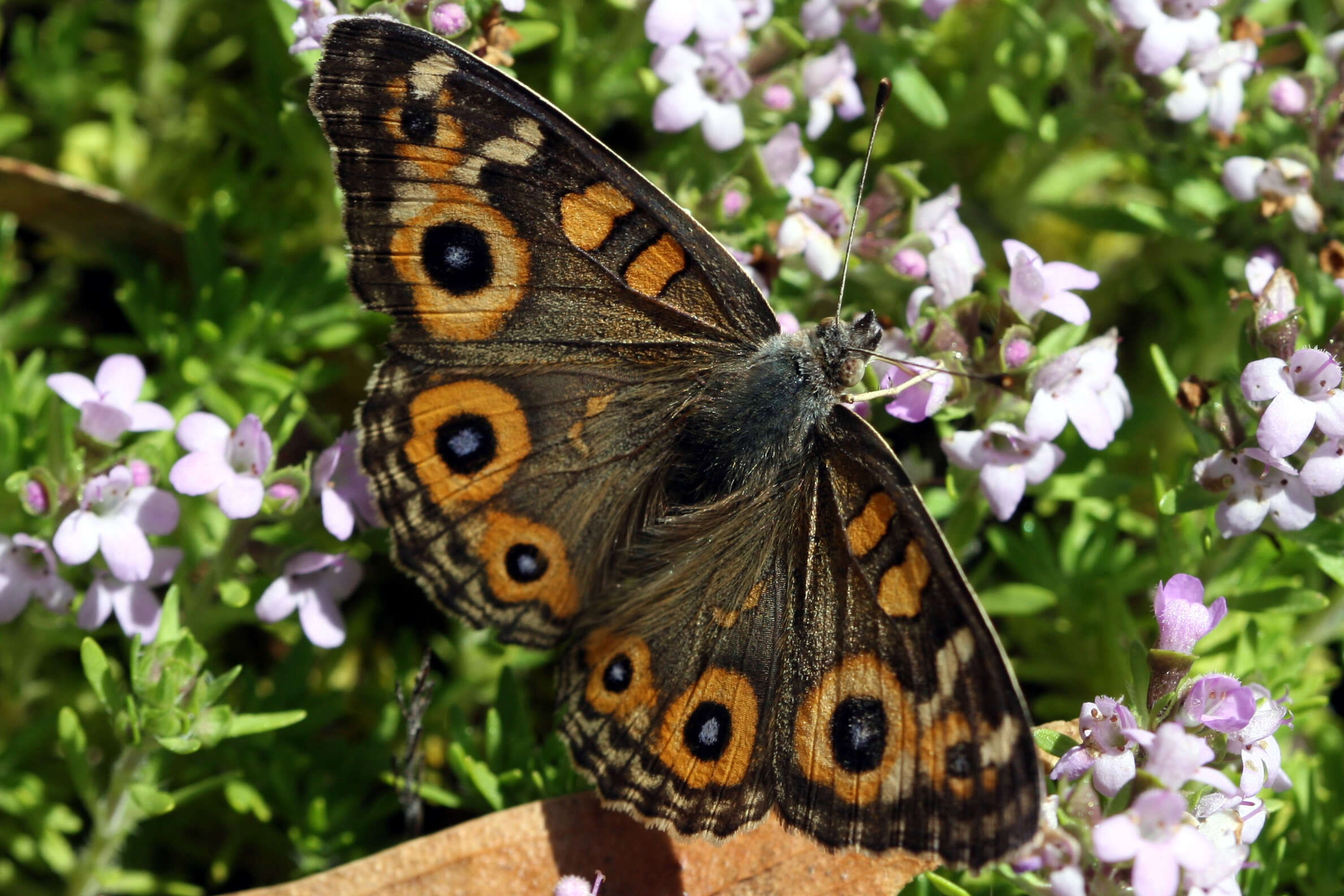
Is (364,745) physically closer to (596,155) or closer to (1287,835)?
(596,155)

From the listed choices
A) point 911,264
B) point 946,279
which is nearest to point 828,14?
point 911,264

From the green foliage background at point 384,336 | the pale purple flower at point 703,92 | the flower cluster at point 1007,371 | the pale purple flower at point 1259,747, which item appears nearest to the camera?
the pale purple flower at point 1259,747

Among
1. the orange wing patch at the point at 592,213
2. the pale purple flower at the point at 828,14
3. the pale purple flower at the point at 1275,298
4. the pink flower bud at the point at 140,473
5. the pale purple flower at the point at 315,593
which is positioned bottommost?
the pale purple flower at the point at 315,593

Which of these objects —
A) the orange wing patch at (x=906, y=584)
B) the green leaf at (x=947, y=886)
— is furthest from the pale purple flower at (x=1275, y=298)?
the green leaf at (x=947, y=886)

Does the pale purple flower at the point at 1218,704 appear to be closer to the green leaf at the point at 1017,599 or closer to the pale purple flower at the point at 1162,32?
the green leaf at the point at 1017,599

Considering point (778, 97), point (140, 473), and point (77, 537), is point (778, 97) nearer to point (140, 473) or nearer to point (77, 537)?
point (140, 473)
